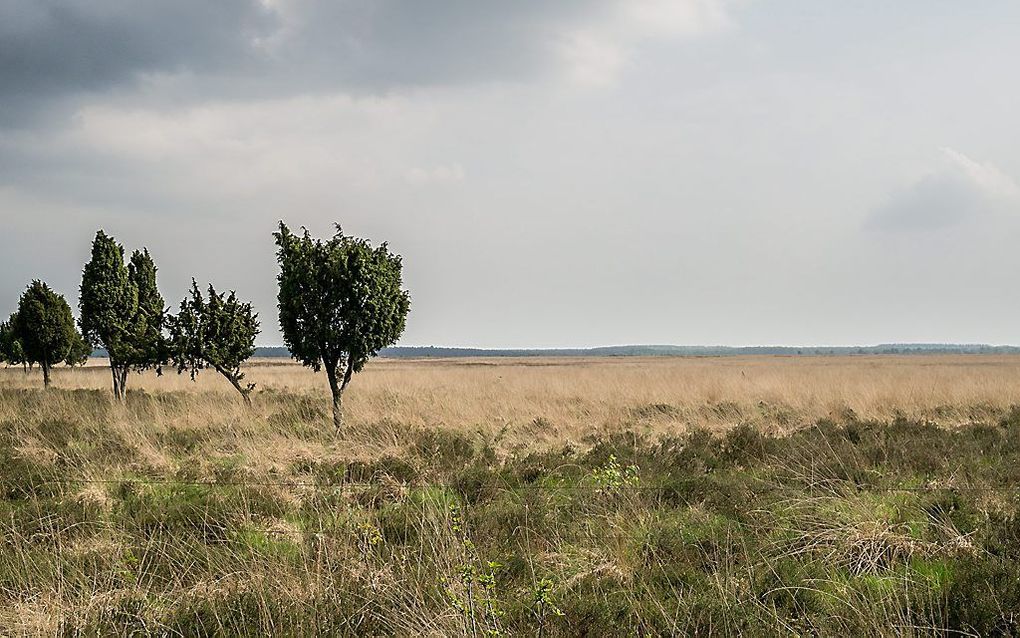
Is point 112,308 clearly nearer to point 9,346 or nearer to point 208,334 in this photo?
point 208,334

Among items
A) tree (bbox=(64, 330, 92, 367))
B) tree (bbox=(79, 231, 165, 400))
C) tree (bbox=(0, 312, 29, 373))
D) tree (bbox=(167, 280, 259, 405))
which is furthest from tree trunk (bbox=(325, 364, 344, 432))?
tree (bbox=(0, 312, 29, 373))

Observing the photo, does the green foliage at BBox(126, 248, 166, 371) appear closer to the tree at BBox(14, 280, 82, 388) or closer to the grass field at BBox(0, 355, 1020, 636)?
the grass field at BBox(0, 355, 1020, 636)

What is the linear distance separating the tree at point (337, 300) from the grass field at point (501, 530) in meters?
1.96

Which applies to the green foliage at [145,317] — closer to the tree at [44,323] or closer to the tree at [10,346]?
the tree at [44,323]

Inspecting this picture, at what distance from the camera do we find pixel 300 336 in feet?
50.7

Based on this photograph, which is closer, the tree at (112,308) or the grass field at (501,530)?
the grass field at (501,530)

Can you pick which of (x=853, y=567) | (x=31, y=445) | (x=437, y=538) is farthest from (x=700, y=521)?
(x=31, y=445)

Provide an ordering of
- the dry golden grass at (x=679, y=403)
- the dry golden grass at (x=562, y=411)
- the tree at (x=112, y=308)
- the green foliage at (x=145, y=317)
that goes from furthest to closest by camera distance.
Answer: the tree at (x=112, y=308), the green foliage at (x=145, y=317), the dry golden grass at (x=679, y=403), the dry golden grass at (x=562, y=411)

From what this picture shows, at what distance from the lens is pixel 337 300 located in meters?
15.0

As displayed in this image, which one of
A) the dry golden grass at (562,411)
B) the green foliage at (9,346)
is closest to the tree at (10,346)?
the green foliage at (9,346)

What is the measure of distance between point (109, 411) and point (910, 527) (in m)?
16.2

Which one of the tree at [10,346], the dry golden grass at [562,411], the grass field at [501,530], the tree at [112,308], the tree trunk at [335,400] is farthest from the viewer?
the tree at [10,346]

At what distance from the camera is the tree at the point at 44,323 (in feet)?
105

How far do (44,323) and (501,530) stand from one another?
33.3 metres
